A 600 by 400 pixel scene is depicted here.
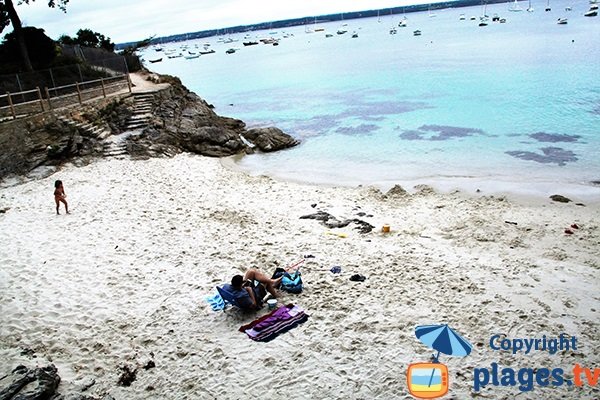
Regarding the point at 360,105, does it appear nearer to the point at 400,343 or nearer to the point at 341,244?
the point at 341,244

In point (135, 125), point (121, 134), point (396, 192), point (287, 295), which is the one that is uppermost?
point (135, 125)

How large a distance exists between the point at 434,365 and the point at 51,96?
83.3 feet

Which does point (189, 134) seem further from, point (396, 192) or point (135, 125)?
point (396, 192)

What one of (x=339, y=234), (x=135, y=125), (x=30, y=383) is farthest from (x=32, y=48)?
(x=30, y=383)

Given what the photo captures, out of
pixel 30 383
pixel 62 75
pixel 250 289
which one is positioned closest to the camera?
pixel 30 383

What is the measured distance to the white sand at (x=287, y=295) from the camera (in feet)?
22.7

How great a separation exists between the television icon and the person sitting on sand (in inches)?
129

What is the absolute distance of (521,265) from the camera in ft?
33.0

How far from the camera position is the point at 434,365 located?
6.79 metres

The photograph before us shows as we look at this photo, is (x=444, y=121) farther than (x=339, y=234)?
Yes

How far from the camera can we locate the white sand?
691 cm

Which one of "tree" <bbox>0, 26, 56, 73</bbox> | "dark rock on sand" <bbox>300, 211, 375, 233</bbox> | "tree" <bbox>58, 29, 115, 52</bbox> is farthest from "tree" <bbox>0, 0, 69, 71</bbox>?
"dark rock on sand" <bbox>300, 211, 375, 233</bbox>

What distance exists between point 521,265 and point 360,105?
2869 cm

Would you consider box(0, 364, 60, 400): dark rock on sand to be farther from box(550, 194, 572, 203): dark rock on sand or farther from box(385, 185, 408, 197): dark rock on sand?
box(550, 194, 572, 203): dark rock on sand
